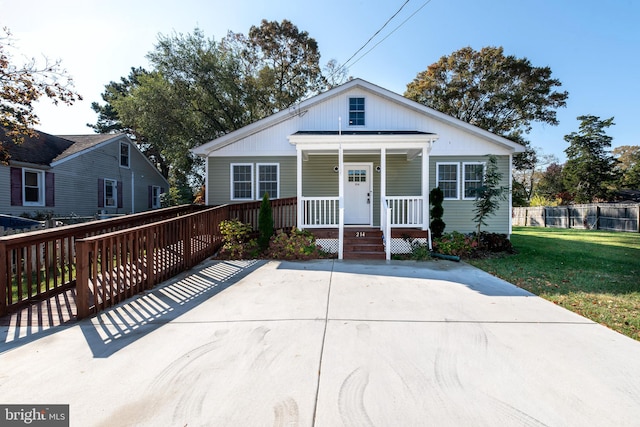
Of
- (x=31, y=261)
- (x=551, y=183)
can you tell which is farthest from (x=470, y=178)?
(x=551, y=183)

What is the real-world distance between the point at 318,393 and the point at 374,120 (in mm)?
9557

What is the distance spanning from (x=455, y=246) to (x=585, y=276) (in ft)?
8.81

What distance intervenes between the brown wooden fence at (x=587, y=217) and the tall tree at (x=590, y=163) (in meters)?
6.79

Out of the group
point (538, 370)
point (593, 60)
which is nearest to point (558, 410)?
point (538, 370)

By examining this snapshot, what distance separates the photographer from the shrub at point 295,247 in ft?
24.1

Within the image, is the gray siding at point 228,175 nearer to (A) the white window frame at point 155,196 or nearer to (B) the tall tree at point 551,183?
(A) the white window frame at point 155,196

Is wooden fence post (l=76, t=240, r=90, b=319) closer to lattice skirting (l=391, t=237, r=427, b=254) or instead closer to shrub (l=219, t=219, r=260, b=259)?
shrub (l=219, t=219, r=260, b=259)

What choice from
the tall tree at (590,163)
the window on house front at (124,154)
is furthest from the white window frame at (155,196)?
the tall tree at (590,163)

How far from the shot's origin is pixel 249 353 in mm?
2754

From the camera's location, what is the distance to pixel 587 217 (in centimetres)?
1764

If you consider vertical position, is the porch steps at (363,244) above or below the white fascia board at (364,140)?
below

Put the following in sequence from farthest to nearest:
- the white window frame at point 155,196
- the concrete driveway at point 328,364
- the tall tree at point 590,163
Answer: the tall tree at point 590,163, the white window frame at point 155,196, the concrete driveway at point 328,364

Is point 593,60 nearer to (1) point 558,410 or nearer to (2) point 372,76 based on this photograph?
(2) point 372,76

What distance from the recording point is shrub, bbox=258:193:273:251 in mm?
7545
